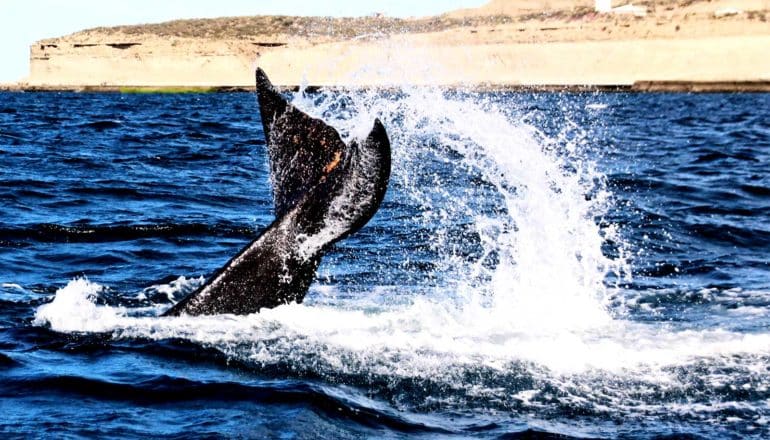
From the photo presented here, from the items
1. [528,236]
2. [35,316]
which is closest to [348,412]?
[35,316]

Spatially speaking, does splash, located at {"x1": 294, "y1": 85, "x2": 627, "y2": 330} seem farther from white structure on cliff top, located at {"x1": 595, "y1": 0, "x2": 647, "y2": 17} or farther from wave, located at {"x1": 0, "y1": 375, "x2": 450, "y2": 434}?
white structure on cliff top, located at {"x1": 595, "y1": 0, "x2": 647, "y2": 17}

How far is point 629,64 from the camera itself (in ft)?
315

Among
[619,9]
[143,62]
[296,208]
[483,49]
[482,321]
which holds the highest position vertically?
[619,9]

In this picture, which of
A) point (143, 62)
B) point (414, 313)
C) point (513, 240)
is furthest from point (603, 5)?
point (414, 313)

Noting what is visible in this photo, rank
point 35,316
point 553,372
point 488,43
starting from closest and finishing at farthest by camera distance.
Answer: point 553,372 < point 35,316 < point 488,43

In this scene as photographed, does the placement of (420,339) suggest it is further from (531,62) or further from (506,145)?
(531,62)

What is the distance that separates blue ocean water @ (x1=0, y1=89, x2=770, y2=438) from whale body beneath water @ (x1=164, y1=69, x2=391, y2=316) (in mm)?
175

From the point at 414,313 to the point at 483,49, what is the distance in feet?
318

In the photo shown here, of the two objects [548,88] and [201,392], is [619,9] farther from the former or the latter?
[201,392]

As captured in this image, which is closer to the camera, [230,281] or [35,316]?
[230,281]

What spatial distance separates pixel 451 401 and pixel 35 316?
3.57 m

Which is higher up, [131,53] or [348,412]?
[131,53]

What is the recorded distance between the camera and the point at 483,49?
10375 cm

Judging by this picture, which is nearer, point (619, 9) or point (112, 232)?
point (112, 232)
